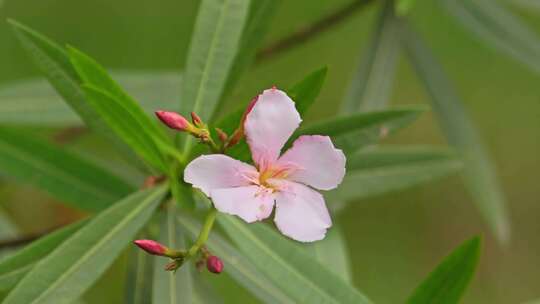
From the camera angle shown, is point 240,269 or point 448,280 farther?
point 240,269

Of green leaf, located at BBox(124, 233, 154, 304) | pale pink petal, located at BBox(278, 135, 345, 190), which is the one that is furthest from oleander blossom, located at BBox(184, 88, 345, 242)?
green leaf, located at BBox(124, 233, 154, 304)

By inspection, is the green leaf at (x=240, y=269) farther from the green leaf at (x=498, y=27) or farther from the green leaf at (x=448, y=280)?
the green leaf at (x=498, y=27)

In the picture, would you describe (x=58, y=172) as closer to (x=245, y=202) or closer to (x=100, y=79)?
(x=100, y=79)

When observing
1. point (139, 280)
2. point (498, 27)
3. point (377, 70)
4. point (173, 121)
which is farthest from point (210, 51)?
point (498, 27)

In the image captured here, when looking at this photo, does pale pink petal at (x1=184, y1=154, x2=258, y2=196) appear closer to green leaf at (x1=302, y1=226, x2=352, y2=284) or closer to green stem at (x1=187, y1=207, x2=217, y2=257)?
green stem at (x1=187, y1=207, x2=217, y2=257)

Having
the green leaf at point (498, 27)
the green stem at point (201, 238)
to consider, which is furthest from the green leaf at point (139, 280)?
the green leaf at point (498, 27)

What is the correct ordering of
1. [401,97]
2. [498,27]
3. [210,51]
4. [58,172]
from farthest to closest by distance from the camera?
[401,97], [498,27], [58,172], [210,51]

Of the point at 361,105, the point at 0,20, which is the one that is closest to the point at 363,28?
the point at 0,20
